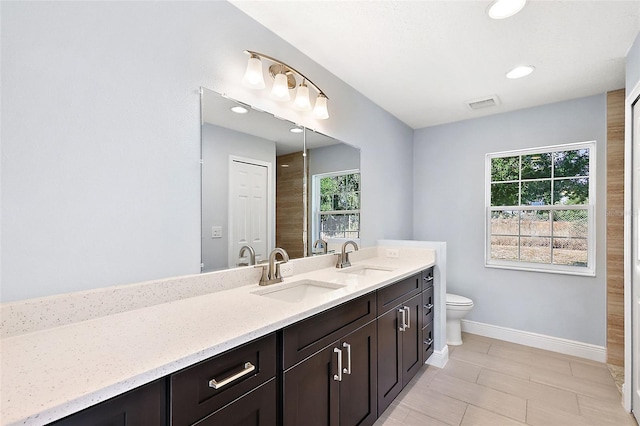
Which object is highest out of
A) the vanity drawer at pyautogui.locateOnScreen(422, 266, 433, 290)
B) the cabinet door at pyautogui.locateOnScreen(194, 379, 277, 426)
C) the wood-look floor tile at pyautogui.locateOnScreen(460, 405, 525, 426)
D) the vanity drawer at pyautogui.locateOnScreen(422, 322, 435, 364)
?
the vanity drawer at pyautogui.locateOnScreen(422, 266, 433, 290)

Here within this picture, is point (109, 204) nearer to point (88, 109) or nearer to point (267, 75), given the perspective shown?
point (88, 109)

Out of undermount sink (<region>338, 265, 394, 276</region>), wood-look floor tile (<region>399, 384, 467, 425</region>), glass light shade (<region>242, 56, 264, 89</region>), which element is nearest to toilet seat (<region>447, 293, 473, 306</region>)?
wood-look floor tile (<region>399, 384, 467, 425</region>)

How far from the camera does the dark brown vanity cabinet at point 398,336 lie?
1896 millimetres

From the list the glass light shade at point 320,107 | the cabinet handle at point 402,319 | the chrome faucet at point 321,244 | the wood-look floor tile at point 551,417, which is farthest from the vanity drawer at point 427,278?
the glass light shade at point 320,107

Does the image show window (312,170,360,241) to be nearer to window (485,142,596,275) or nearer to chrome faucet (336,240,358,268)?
chrome faucet (336,240,358,268)

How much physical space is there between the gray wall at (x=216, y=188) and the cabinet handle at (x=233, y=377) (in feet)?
2.16

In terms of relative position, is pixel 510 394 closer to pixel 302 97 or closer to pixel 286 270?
pixel 286 270

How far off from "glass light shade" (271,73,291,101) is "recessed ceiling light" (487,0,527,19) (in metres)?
1.22

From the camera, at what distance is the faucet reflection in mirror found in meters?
1.71

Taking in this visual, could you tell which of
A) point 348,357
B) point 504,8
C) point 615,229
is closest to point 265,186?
point 348,357

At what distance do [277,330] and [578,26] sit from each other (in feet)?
8.03

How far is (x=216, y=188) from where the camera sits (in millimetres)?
1606

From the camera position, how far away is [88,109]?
1155mm

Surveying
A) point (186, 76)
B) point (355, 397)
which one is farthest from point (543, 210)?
point (186, 76)
